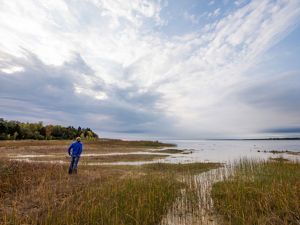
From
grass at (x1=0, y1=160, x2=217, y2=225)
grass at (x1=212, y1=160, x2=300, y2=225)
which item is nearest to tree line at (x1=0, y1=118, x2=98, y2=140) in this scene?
grass at (x1=0, y1=160, x2=217, y2=225)

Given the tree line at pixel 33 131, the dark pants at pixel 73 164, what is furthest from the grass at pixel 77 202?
the tree line at pixel 33 131

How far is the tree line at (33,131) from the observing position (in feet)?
232

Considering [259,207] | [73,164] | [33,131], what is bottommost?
[259,207]

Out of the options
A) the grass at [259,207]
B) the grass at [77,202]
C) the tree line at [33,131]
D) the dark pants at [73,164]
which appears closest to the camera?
the grass at [77,202]

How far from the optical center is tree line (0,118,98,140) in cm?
7084

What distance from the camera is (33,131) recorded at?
271 feet

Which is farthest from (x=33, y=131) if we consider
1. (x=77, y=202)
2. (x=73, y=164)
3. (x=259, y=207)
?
(x=259, y=207)

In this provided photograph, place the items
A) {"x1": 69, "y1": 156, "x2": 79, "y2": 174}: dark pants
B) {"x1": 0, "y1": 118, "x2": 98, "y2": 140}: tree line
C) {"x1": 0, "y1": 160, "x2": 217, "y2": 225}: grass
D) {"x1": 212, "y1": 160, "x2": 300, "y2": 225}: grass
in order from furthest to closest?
{"x1": 0, "y1": 118, "x2": 98, "y2": 140}: tree line, {"x1": 69, "y1": 156, "x2": 79, "y2": 174}: dark pants, {"x1": 212, "y1": 160, "x2": 300, "y2": 225}: grass, {"x1": 0, "y1": 160, "x2": 217, "y2": 225}: grass

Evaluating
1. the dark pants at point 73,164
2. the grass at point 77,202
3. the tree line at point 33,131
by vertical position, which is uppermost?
the tree line at point 33,131

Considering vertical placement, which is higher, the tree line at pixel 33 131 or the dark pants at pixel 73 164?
the tree line at pixel 33 131

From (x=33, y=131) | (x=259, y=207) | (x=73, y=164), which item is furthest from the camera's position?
(x=33, y=131)

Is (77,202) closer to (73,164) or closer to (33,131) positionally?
(73,164)

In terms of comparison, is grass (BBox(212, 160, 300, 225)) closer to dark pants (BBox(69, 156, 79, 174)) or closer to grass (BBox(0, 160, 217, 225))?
grass (BBox(0, 160, 217, 225))

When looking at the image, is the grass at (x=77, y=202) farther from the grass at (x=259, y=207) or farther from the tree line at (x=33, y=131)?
the tree line at (x=33, y=131)
